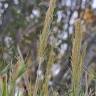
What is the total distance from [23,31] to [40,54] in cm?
346

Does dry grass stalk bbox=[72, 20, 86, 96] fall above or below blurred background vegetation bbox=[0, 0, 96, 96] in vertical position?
above

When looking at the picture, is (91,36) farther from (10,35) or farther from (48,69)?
(48,69)

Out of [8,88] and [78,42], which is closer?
[78,42]

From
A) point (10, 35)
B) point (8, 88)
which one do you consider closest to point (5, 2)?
point (10, 35)

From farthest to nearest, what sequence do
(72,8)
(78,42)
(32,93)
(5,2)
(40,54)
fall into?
(72,8), (5,2), (32,93), (40,54), (78,42)

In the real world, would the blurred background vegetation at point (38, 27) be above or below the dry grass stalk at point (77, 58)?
below

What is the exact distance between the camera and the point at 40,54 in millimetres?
1346

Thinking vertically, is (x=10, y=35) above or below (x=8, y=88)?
below

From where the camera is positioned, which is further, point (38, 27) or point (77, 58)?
point (38, 27)

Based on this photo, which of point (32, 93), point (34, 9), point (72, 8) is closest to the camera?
point (32, 93)

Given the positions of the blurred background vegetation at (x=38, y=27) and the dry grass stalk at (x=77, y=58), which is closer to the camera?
the dry grass stalk at (x=77, y=58)

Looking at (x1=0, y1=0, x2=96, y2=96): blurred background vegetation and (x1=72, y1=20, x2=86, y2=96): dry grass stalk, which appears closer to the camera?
(x1=72, y1=20, x2=86, y2=96): dry grass stalk

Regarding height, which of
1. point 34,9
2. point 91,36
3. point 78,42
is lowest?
point 91,36

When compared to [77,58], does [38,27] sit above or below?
below
